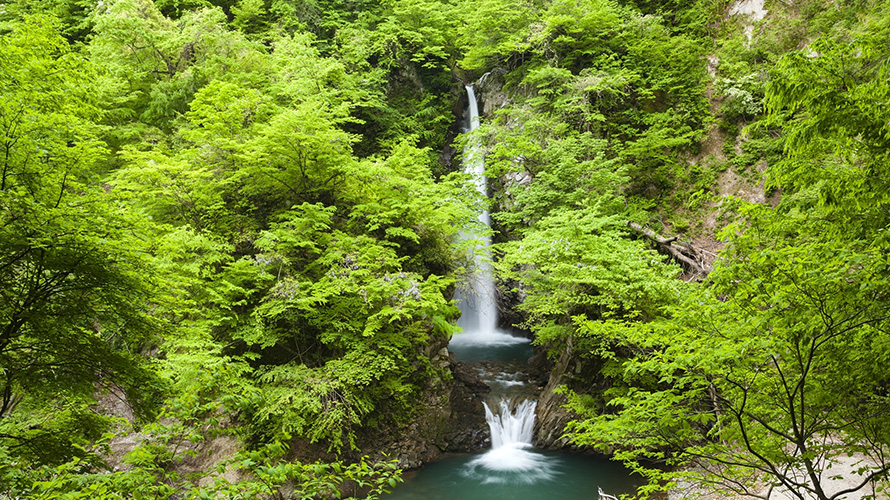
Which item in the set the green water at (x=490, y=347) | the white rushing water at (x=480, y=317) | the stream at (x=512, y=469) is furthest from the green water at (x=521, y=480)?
the white rushing water at (x=480, y=317)

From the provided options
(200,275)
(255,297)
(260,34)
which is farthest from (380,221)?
(260,34)

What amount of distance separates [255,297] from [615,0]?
57.4 ft

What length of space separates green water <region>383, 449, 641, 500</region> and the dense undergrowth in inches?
30.5

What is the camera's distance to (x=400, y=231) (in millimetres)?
9898

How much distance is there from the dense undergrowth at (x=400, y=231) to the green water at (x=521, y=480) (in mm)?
774

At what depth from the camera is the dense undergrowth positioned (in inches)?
129

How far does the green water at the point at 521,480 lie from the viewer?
344 inches

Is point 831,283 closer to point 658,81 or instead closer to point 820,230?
point 820,230

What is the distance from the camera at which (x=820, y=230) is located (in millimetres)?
3699

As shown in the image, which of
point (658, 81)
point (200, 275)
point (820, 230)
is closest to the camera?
point (820, 230)

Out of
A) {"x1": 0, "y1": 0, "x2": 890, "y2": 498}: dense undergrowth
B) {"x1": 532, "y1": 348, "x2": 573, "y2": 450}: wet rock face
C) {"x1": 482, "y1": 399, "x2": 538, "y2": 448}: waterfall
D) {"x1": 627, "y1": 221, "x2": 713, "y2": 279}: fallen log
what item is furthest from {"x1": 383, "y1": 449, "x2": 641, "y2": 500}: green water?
{"x1": 627, "y1": 221, "x2": 713, "y2": 279}: fallen log

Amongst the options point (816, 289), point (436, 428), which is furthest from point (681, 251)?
point (816, 289)

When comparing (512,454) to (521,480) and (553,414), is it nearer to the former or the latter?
(521,480)

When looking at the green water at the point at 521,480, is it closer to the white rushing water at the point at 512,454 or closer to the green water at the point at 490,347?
the white rushing water at the point at 512,454
